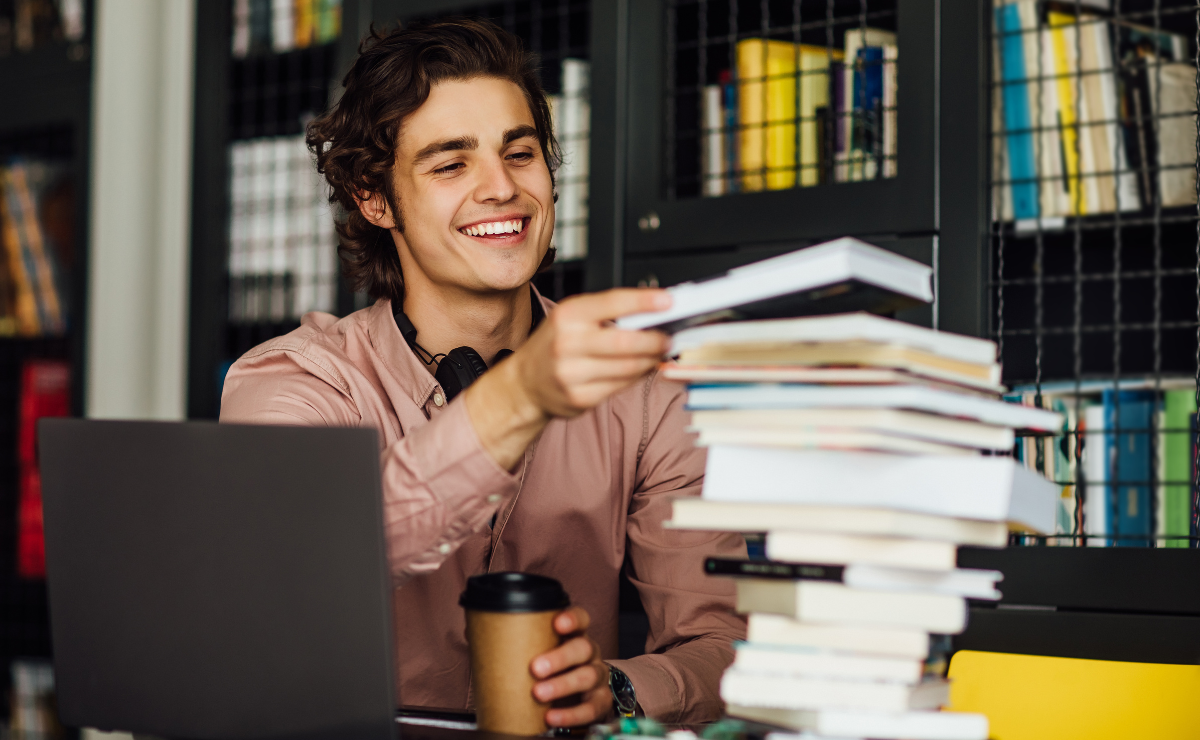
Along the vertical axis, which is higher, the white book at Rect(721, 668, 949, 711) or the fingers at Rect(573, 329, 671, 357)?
the fingers at Rect(573, 329, 671, 357)

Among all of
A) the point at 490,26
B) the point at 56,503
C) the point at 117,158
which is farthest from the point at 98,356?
the point at 56,503

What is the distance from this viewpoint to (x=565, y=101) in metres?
2.15

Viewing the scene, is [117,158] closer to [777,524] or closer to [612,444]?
[612,444]

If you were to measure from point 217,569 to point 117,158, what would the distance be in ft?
A: 6.78

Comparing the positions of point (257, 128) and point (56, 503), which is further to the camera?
point (257, 128)

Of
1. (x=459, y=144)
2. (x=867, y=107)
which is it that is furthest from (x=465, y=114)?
(x=867, y=107)

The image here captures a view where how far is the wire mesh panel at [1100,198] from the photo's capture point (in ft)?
5.37

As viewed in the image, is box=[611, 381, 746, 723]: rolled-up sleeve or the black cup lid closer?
the black cup lid

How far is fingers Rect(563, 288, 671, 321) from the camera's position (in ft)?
2.68

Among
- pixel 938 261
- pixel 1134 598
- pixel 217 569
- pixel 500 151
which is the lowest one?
pixel 1134 598

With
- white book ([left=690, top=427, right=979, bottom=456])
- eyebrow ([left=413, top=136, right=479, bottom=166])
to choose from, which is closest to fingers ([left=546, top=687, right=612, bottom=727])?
white book ([left=690, top=427, right=979, bottom=456])

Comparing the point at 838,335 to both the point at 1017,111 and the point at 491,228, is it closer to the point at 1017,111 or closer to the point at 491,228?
the point at 491,228

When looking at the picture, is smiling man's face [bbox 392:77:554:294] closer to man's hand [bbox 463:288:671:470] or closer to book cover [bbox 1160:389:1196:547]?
man's hand [bbox 463:288:671:470]

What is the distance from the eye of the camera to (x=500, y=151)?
1685 millimetres
